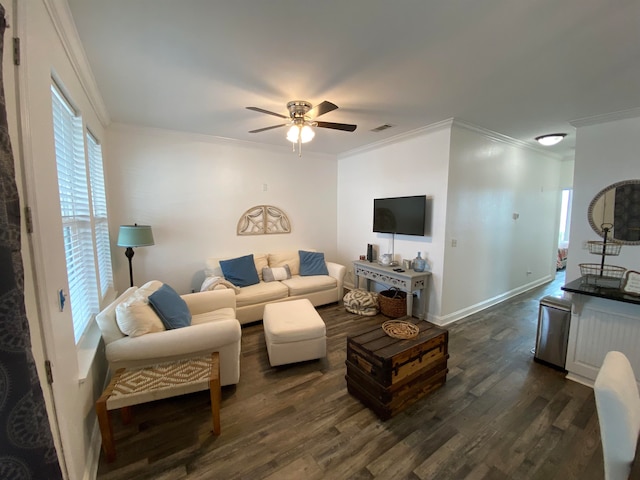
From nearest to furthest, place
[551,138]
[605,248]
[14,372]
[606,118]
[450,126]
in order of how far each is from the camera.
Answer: [14,372] < [605,248] < [606,118] < [450,126] < [551,138]

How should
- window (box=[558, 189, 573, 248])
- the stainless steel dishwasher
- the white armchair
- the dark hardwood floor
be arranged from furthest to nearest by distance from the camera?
window (box=[558, 189, 573, 248]) → the stainless steel dishwasher → the dark hardwood floor → the white armchair

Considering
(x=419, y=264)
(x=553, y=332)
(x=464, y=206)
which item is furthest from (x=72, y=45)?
(x=553, y=332)

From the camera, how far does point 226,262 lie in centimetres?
376

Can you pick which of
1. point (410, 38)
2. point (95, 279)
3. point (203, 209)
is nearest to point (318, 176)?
point (203, 209)

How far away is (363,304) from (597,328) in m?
2.35

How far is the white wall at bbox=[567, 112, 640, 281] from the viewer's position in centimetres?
263

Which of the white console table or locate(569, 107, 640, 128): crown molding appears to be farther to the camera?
the white console table

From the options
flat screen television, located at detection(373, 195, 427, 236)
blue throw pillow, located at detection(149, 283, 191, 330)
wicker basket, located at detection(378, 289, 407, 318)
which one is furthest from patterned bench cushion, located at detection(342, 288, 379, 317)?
blue throw pillow, located at detection(149, 283, 191, 330)

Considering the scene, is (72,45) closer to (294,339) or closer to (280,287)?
(294,339)

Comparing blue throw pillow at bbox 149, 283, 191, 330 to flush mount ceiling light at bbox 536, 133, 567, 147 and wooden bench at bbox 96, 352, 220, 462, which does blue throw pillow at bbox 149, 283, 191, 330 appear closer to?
wooden bench at bbox 96, 352, 220, 462

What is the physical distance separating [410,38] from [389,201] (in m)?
2.44

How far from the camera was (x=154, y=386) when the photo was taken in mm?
1675

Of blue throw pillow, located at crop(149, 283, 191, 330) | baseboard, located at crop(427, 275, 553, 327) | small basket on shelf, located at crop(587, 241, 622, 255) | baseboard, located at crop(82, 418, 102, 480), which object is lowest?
baseboard, located at crop(82, 418, 102, 480)

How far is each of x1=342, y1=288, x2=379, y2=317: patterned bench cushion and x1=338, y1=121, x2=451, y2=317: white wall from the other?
72 centimetres
